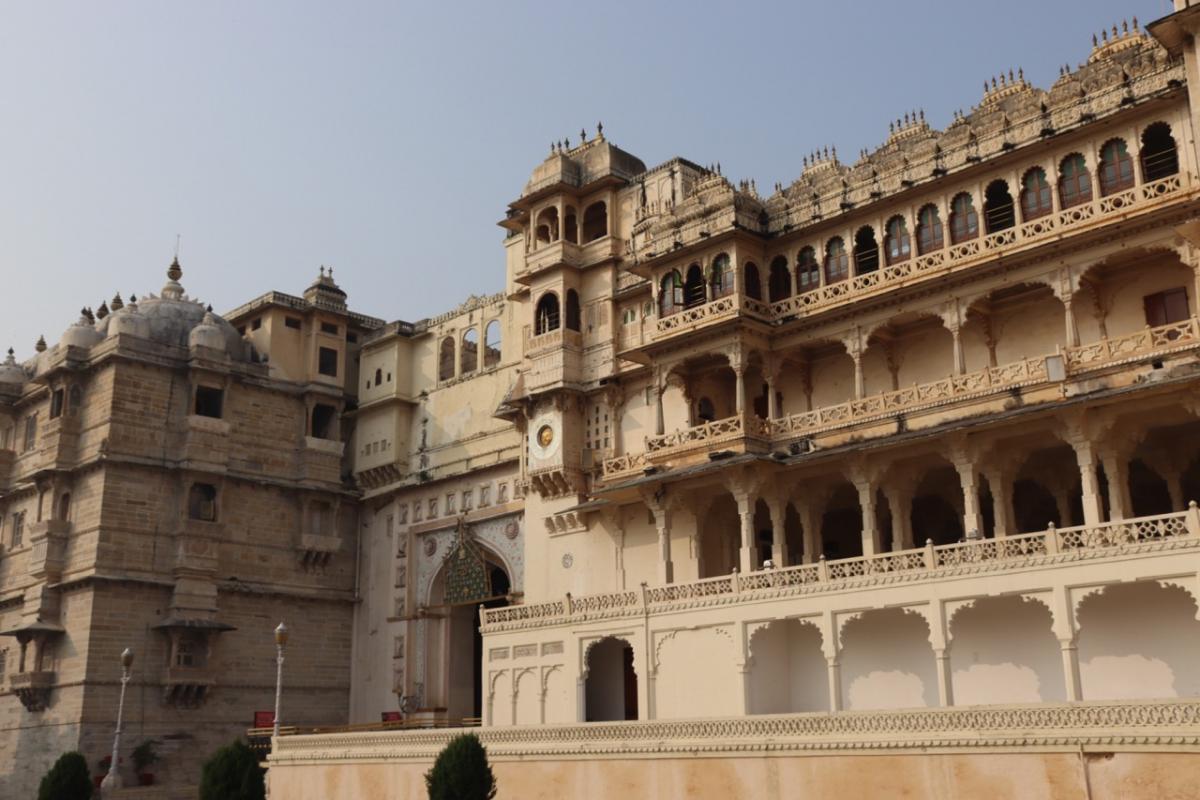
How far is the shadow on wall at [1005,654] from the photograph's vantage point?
22.4 meters

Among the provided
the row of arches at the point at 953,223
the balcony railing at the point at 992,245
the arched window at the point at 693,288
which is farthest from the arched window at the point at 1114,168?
the arched window at the point at 693,288

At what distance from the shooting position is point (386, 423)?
43500 mm

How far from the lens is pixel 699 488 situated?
96.3 ft

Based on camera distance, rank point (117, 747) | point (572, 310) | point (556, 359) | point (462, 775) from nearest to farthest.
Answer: point (462, 775) < point (556, 359) < point (117, 747) < point (572, 310)

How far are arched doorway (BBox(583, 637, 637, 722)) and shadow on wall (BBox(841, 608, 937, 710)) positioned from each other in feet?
23.5

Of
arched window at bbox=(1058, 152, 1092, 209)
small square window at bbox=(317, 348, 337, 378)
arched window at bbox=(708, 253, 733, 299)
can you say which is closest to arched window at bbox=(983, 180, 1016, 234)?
arched window at bbox=(1058, 152, 1092, 209)

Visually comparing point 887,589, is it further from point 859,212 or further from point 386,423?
point 386,423

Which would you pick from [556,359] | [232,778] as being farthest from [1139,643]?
[232,778]

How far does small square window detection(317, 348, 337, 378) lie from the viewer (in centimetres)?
4472

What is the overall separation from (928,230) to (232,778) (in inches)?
759

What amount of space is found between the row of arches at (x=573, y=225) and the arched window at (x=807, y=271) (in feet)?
24.5

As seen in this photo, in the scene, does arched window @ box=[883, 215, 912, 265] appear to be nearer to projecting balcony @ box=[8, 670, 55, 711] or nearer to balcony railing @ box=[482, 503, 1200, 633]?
balcony railing @ box=[482, 503, 1200, 633]

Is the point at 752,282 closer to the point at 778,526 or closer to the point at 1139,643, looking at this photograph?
the point at 778,526

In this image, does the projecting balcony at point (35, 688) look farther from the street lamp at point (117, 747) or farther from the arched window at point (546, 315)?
the arched window at point (546, 315)
